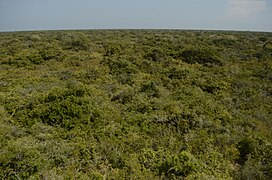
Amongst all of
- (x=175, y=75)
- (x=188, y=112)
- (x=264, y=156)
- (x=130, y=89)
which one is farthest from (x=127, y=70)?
(x=264, y=156)

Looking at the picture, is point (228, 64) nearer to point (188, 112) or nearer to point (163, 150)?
point (188, 112)

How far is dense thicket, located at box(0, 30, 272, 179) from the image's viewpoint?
608 centimetres

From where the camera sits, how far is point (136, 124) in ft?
27.8

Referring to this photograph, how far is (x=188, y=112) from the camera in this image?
909cm

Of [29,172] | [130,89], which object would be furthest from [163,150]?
[130,89]

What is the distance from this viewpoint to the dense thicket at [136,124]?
6078 mm

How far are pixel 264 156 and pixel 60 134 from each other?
15.8ft

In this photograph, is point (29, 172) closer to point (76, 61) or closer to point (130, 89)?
point (130, 89)

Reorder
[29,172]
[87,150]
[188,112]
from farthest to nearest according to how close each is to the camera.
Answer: [188,112]
[87,150]
[29,172]

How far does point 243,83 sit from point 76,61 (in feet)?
30.7

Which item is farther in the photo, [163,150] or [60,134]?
[60,134]

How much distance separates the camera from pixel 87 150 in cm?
664

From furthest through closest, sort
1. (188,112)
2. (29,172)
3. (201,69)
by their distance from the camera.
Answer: (201,69), (188,112), (29,172)

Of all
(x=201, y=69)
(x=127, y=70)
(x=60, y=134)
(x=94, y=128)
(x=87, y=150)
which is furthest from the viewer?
(x=201, y=69)
